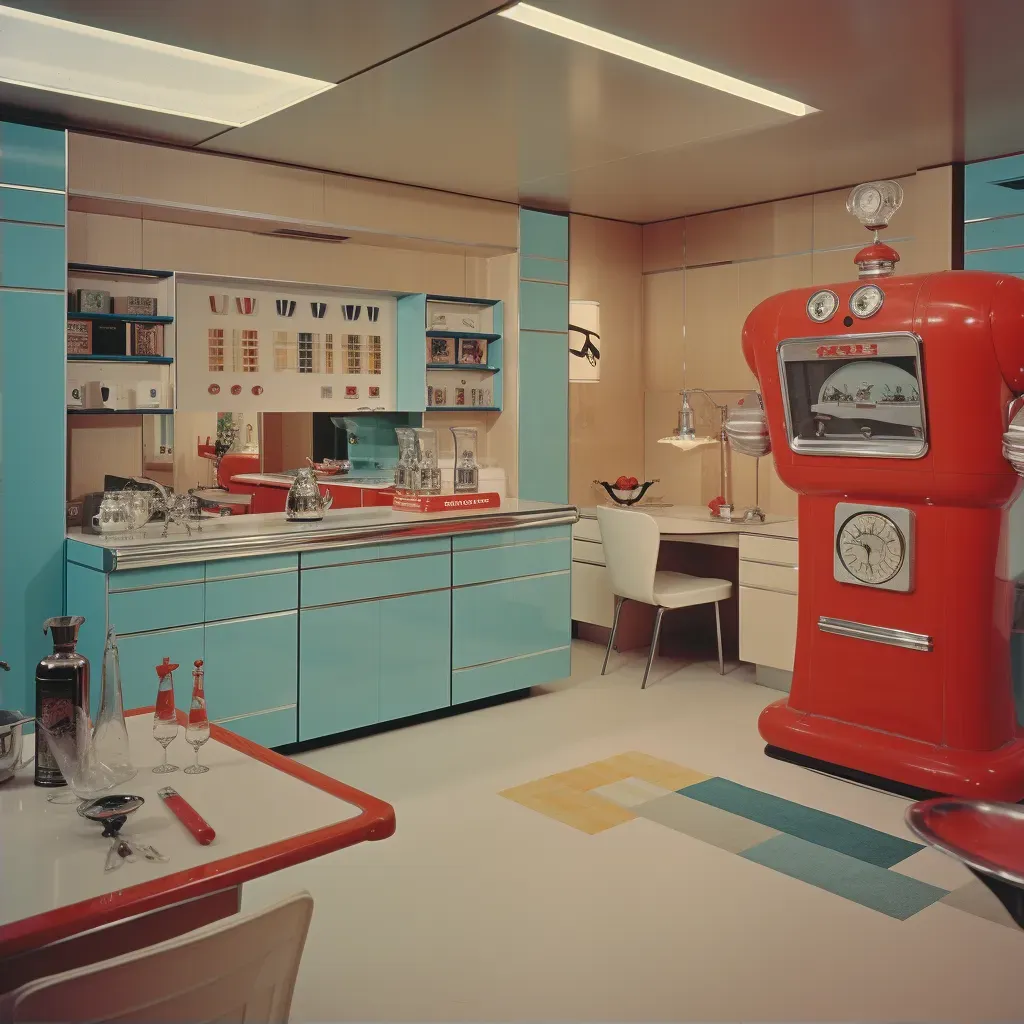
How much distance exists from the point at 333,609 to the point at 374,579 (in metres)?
0.24

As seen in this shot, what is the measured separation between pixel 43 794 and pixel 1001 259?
196 inches

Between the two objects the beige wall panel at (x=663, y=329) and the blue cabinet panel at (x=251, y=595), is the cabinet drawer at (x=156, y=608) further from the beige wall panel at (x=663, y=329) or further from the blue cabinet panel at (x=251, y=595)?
the beige wall panel at (x=663, y=329)

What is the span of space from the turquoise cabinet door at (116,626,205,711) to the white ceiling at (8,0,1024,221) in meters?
2.18

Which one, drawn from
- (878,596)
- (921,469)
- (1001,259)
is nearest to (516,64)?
(921,469)

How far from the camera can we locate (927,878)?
131 inches

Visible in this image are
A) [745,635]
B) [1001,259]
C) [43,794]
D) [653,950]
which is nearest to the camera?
[43,794]

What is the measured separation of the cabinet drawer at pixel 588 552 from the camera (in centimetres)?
632

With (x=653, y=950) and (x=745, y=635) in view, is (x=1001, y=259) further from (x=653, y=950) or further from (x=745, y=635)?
(x=653, y=950)

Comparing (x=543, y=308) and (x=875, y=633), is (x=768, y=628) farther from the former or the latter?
(x=543, y=308)

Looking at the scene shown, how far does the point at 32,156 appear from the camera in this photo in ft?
14.2

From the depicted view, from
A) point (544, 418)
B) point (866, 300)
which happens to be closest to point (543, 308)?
point (544, 418)

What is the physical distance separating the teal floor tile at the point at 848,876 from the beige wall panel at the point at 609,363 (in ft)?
11.7

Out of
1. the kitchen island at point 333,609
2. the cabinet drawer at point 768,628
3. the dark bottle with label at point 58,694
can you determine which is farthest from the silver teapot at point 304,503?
the dark bottle with label at point 58,694

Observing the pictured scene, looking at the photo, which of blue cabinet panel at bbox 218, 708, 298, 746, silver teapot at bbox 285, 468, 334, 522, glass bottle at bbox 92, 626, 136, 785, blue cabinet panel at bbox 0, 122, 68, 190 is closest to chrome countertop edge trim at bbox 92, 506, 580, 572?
silver teapot at bbox 285, 468, 334, 522
